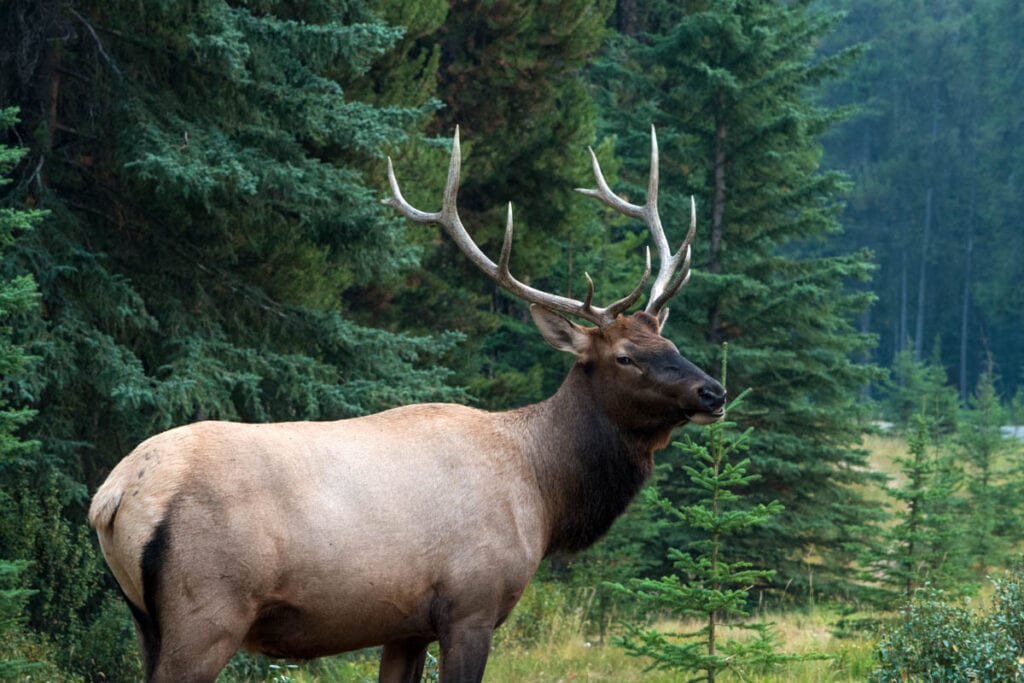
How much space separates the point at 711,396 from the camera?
5.96 metres

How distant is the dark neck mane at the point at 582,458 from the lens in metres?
6.15

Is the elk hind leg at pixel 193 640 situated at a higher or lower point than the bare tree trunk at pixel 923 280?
higher

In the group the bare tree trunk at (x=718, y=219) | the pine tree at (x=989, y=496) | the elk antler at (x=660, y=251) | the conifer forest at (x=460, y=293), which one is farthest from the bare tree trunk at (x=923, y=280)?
the elk antler at (x=660, y=251)

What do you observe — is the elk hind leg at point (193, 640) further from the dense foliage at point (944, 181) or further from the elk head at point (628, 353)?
the dense foliage at point (944, 181)

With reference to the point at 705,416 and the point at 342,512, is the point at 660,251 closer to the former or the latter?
A: the point at 705,416

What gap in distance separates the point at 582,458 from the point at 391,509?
4.15 ft

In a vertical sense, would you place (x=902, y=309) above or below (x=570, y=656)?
below

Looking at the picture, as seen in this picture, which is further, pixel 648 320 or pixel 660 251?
pixel 660 251

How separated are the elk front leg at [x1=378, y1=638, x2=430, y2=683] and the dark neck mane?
0.82 m

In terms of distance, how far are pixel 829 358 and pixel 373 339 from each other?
348 inches

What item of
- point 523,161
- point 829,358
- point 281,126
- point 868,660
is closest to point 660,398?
point 868,660

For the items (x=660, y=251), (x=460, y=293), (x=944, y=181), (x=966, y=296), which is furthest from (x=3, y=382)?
(x=944, y=181)

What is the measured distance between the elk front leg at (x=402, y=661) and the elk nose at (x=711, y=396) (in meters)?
1.75

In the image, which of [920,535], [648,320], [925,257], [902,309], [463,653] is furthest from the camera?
[925,257]
